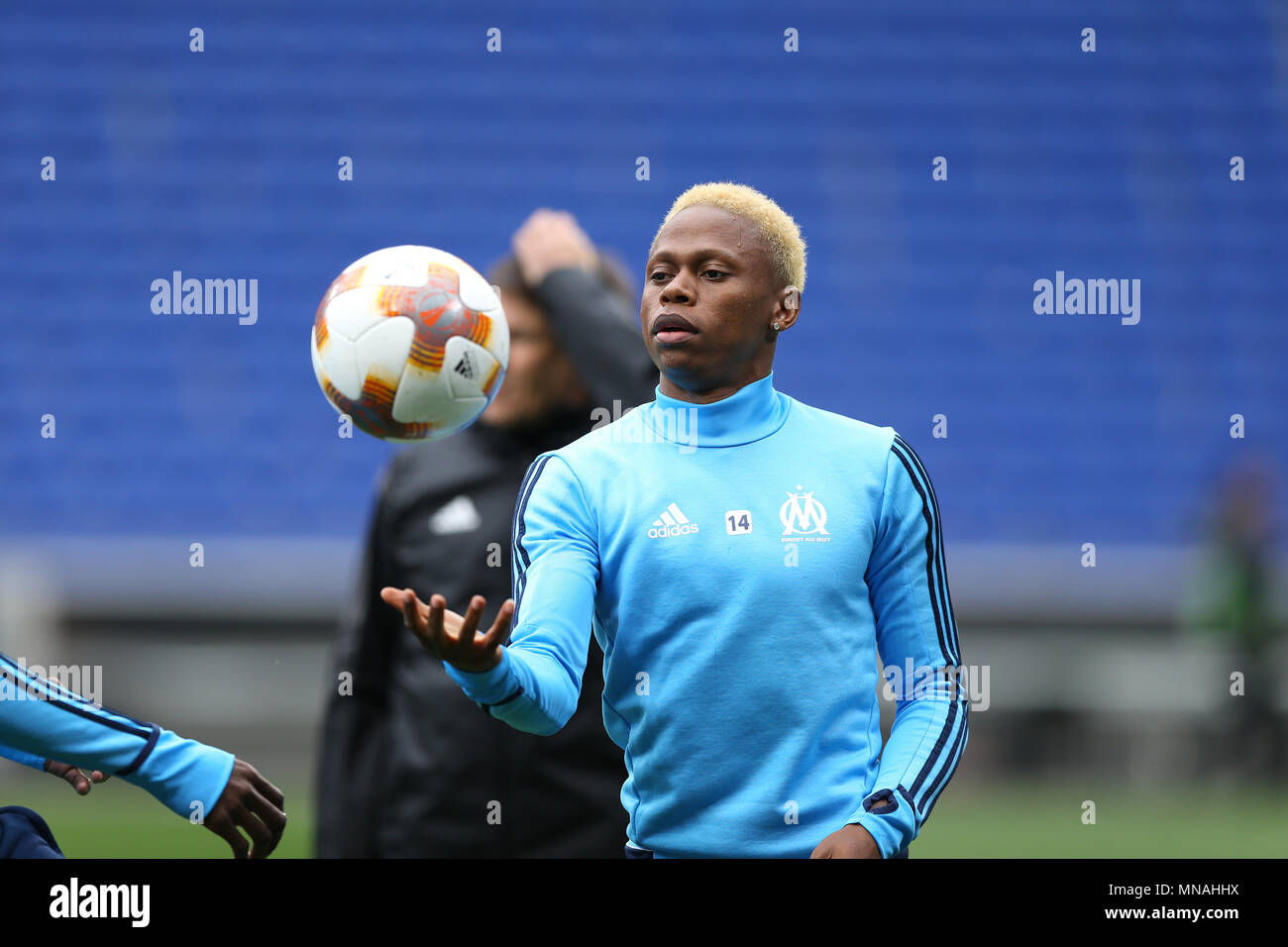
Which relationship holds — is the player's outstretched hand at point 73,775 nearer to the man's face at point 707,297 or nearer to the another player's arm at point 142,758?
the another player's arm at point 142,758

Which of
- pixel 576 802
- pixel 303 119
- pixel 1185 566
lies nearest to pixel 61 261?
pixel 303 119

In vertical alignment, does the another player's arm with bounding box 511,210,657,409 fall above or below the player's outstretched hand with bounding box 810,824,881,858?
above

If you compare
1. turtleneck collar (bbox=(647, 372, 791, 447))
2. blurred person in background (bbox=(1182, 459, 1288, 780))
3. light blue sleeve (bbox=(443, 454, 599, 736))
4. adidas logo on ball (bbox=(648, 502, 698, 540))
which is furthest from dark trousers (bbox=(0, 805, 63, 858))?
blurred person in background (bbox=(1182, 459, 1288, 780))

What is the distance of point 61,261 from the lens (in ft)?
44.9

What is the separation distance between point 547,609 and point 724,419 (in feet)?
1.60

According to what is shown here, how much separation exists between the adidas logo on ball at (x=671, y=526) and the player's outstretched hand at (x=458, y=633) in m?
0.36

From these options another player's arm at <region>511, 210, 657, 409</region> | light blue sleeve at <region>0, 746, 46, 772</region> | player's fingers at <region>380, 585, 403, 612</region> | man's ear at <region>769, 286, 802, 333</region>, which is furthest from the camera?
another player's arm at <region>511, 210, 657, 409</region>

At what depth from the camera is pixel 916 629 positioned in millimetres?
2566

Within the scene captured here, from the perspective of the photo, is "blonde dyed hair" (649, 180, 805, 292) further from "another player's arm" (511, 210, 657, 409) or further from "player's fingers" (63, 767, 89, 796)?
"player's fingers" (63, 767, 89, 796)

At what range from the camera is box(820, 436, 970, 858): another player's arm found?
2.52 meters

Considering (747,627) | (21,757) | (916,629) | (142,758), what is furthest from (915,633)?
(21,757)

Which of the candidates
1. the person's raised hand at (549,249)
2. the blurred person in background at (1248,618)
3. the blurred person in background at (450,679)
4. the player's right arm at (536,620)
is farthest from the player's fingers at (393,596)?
the blurred person in background at (1248,618)

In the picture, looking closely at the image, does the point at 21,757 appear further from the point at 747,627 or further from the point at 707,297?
the point at 707,297

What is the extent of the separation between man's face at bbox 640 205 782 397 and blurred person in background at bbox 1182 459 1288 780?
856 centimetres
